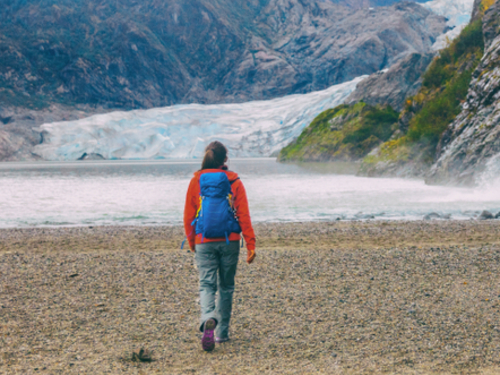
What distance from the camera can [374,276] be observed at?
26.8 ft

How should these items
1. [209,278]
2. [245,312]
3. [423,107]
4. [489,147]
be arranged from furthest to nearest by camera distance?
[423,107] < [489,147] < [245,312] < [209,278]

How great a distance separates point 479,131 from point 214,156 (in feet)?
88.3

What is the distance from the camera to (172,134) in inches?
4400

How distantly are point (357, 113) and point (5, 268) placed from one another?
7843cm

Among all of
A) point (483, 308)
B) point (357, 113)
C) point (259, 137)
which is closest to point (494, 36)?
point (483, 308)

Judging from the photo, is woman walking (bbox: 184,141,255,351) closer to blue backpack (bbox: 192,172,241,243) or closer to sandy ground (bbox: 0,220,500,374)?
blue backpack (bbox: 192,172,241,243)

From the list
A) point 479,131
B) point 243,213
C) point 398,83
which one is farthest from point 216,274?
point 398,83

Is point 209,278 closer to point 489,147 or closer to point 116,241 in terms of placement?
point 116,241

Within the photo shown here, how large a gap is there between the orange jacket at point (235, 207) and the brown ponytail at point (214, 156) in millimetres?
76

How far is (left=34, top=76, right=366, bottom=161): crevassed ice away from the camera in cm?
10731

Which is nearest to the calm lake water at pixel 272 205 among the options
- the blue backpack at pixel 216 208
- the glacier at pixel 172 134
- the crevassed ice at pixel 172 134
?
the blue backpack at pixel 216 208

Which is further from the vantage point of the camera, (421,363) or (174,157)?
(174,157)

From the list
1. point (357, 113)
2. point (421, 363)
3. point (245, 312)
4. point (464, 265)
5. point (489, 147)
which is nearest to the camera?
point (421, 363)

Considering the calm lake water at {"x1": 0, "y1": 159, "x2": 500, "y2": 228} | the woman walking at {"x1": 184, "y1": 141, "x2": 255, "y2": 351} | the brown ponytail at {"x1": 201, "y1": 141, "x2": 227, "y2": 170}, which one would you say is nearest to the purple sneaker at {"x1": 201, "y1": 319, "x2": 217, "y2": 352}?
the woman walking at {"x1": 184, "y1": 141, "x2": 255, "y2": 351}
